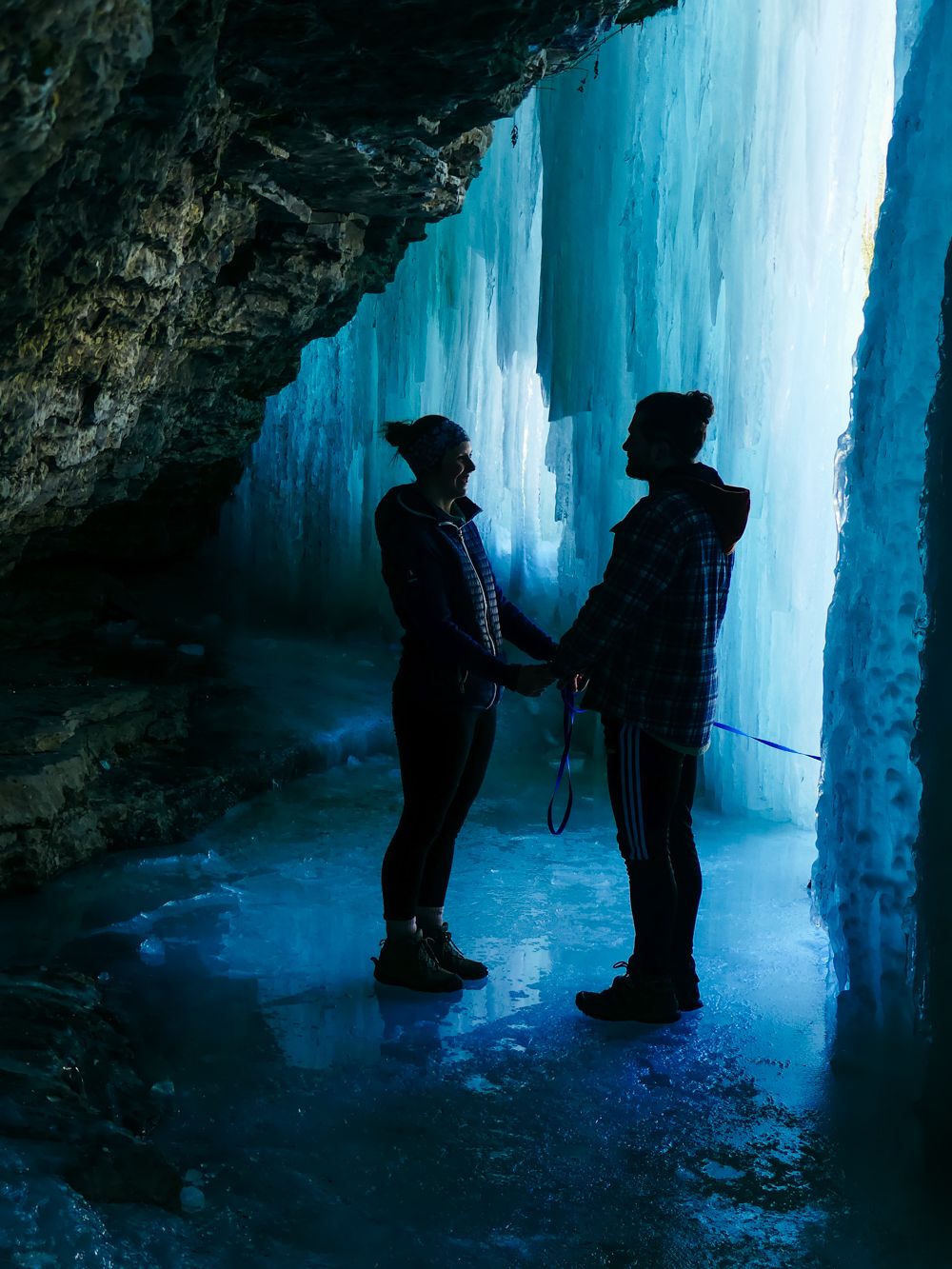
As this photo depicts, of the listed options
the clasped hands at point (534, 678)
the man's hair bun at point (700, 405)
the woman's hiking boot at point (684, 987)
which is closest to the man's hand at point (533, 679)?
the clasped hands at point (534, 678)

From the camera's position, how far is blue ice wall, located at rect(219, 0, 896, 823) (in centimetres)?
582

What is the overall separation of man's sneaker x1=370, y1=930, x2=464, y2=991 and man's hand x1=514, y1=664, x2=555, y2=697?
2.95 ft

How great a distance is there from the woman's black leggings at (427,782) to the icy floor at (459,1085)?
14.8 inches

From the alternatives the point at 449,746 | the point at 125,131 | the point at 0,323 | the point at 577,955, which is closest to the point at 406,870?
the point at 449,746

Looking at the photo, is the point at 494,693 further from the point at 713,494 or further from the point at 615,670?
the point at 713,494

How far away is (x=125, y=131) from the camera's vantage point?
2.83m

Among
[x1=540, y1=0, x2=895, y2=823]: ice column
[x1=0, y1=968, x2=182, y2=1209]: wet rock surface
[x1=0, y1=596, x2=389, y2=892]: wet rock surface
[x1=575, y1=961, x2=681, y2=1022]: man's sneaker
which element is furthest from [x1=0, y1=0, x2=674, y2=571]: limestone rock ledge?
[x1=575, y1=961, x2=681, y2=1022]: man's sneaker

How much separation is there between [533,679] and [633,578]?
40 centimetres

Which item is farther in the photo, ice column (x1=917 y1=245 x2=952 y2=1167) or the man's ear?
the man's ear

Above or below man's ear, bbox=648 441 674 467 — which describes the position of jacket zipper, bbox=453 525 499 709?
below

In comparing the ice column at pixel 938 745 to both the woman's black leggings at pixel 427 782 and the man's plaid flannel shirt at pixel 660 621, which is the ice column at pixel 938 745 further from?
the woman's black leggings at pixel 427 782

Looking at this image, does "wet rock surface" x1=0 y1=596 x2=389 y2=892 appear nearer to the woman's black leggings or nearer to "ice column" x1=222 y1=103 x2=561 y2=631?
"ice column" x1=222 y1=103 x2=561 y2=631

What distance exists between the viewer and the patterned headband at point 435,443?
3.56m

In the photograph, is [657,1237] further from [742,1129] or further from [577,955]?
[577,955]
